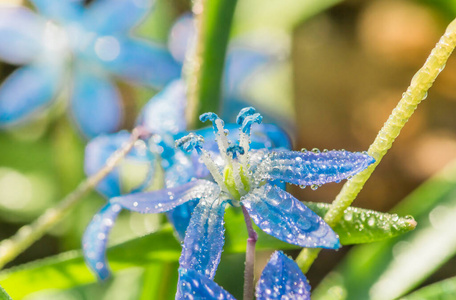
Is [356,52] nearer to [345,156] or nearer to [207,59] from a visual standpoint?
[207,59]

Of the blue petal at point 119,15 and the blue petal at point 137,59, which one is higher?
the blue petal at point 119,15

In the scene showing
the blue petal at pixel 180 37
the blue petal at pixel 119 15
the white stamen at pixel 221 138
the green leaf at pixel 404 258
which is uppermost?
the blue petal at pixel 119 15

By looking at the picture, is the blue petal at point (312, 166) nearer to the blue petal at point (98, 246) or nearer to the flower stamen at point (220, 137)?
the flower stamen at point (220, 137)

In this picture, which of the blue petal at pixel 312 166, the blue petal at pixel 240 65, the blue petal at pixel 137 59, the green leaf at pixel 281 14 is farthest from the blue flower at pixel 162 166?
the green leaf at pixel 281 14

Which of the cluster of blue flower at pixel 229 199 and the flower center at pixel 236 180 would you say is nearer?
the cluster of blue flower at pixel 229 199

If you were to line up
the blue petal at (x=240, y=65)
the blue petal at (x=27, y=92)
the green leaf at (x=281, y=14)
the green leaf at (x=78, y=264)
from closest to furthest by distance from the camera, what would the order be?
the green leaf at (x=78, y=264) < the blue petal at (x=27, y=92) < the blue petal at (x=240, y=65) < the green leaf at (x=281, y=14)

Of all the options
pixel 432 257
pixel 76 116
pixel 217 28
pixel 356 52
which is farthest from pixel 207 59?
pixel 356 52
